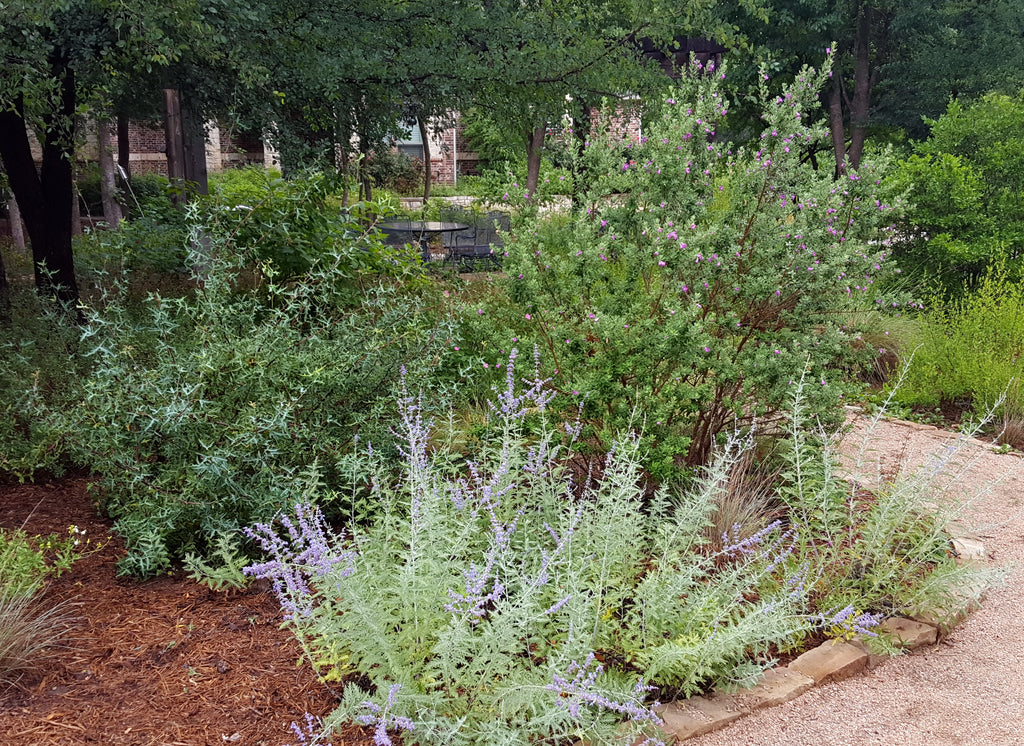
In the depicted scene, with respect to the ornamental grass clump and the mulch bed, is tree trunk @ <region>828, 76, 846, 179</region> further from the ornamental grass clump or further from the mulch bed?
the ornamental grass clump

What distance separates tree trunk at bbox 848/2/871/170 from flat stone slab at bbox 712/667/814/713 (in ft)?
43.5

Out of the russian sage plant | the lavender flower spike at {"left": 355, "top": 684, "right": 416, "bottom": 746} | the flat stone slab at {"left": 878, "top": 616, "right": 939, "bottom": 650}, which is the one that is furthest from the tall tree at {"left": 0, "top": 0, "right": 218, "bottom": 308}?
the flat stone slab at {"left": 878, "top": 616, "right": 939, "bottom": 650}

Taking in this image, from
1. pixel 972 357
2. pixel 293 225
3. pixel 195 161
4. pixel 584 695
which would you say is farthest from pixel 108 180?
pixel 584 695

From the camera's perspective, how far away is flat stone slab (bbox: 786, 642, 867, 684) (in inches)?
118

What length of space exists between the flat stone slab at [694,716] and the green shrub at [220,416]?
1.53 meters

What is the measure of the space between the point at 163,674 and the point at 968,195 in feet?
28.5

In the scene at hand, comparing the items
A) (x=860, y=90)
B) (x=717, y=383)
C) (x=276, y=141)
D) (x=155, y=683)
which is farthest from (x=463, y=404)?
(x=860, y=90)

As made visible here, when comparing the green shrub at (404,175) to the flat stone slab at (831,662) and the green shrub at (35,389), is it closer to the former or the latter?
the green shrub at (35,389)

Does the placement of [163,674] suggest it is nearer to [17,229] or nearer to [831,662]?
[831,662]

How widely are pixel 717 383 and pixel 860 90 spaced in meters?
13.2

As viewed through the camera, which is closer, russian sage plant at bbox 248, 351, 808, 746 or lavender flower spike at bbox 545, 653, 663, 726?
lavender flower spike at bbox 545, 653, 663, 726

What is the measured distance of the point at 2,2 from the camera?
11.8 ft

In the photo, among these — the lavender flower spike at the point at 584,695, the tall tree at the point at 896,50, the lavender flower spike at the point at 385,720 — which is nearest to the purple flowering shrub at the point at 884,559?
the lavender flower spike at the point at 584,695

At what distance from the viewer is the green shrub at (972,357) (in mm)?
6430
